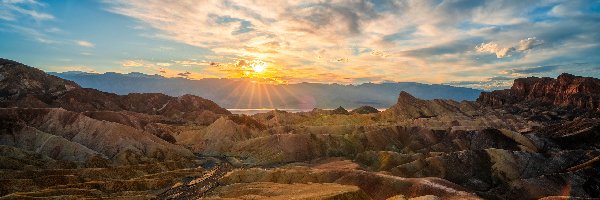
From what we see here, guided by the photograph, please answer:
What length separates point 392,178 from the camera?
4262 inches

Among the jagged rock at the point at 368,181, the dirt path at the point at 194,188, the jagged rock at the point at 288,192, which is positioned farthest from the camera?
the dirt path at the point at 194,188

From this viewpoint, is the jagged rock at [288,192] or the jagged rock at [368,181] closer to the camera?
the jagged rock at [288,192]

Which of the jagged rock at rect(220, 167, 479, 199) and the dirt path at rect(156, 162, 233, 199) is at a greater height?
the jagged rock at rect(220, 167, 479, 199)

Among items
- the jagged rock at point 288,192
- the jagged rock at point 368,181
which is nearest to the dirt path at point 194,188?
the jagged rock at point 288,192

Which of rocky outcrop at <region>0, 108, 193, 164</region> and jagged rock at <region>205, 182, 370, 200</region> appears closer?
jagged rock at <region>205, 182, 370, 200</region>

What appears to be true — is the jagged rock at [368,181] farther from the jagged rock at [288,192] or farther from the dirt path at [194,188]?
the jagged rock at [288,192]

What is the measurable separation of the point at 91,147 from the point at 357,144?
103 metres

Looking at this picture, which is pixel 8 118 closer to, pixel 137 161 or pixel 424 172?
pixel 137 161

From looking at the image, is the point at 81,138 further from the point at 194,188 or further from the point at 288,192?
the point at 288,192

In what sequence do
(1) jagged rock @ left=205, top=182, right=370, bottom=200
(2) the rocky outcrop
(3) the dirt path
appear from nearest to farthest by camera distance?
(1) jagged rock @ left=205, top=182, right=370, bottom=200, (3) the dirt path, (2) the rocky outcrop

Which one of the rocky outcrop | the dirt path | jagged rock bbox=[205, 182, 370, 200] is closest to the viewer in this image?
jagged rock bbox=[205, 182, 370, 200]

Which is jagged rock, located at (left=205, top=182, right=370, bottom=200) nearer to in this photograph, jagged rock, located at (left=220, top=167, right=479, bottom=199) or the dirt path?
the dirt path

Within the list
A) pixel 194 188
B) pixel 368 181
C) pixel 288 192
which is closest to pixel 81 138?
pixel 194 188

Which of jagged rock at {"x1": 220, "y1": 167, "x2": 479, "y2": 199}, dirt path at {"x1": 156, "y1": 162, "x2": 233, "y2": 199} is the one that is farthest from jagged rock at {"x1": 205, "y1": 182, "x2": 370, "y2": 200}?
jagged rock at {"x1": 220, "y1": 167, "x2": 479, "y2": 199}
